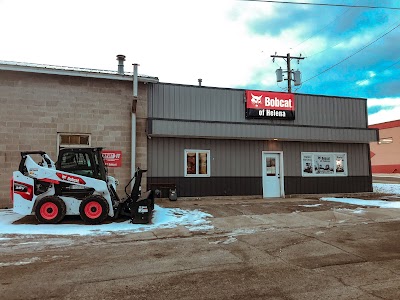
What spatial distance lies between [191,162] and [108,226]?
6.22m

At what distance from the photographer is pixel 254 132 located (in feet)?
47.0

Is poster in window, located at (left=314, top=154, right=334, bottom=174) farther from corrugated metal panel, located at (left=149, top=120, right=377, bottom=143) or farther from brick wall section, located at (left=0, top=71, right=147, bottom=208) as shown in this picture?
brick wall section, located at (left=0, top=71, right=147, bottom=208)

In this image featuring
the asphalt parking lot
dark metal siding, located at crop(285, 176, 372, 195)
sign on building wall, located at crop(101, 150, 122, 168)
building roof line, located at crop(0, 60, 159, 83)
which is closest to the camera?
the asphalt parking lot

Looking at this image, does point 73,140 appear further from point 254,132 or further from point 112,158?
point 254,132

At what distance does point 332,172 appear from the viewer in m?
16.5

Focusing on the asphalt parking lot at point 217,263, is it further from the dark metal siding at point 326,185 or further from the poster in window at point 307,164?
the poster in window at point 307,164

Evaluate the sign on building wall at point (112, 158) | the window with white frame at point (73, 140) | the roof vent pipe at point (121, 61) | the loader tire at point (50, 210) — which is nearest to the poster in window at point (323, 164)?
the sign on building wall at point (112, 158)

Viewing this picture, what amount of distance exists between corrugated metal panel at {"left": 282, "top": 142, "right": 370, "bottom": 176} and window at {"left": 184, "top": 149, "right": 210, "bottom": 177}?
4092 mm

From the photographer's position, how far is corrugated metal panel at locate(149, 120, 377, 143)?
1313 cm

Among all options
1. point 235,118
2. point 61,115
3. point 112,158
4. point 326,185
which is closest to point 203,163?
point 235,118

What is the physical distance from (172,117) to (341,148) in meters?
9.31

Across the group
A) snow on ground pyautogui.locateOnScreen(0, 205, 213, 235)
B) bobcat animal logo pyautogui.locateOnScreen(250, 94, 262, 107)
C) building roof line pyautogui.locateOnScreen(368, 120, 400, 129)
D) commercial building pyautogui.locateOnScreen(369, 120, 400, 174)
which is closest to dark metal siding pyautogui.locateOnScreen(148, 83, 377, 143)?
bobcat animal logo pyautogui.locateOnScreen(250, 94, 262, 107)

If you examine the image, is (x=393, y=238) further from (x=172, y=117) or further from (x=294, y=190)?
(x=172, y=117)

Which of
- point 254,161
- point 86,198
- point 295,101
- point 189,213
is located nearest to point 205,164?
point 254,161
